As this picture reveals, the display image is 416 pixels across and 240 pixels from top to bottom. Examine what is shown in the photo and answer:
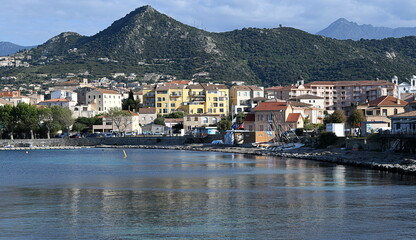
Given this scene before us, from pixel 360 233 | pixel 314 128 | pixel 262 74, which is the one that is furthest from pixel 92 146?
pixel 262 74

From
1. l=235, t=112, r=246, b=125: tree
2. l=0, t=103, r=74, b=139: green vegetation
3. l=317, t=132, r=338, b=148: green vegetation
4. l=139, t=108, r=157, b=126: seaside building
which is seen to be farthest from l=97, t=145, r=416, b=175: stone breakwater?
l=139, t=108, r=157, b=126: seaside building

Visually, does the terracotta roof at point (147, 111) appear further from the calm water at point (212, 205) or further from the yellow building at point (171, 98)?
the calm water at point (212, 205)

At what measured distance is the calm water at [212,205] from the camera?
24562mm

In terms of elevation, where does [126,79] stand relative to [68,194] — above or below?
above

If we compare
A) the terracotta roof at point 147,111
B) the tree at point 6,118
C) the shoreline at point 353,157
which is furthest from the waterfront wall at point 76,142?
the terracotta roof at point 147,111

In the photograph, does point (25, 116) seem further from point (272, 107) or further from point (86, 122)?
point (272, 107)

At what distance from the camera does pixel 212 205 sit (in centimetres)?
3103

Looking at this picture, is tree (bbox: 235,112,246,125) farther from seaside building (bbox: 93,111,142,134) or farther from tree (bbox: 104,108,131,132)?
tree (bbox: 104,108,131,132)

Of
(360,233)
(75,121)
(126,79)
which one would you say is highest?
(126,79)

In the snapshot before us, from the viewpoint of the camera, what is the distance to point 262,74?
19338 centimetres

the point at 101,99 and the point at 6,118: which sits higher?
the point at 101,99

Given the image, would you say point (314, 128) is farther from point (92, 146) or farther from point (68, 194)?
point (68, 194)

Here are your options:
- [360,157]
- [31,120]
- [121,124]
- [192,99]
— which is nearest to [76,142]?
[31,120]

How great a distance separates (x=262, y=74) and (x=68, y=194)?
6314 inches
